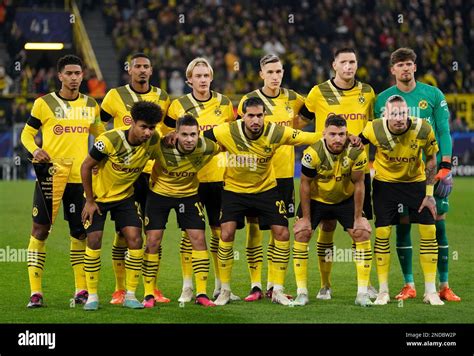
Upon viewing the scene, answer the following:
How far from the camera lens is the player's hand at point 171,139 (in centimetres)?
973

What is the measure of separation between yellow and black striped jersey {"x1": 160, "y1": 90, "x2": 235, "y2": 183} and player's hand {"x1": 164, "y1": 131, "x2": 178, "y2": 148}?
672 mm

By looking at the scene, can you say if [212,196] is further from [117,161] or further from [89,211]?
[89,211]

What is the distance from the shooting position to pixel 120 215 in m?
9.74

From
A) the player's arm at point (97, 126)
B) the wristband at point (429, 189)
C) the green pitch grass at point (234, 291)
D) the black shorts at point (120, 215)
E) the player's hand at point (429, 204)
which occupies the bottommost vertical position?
the green pitch grass at point (234, 291)

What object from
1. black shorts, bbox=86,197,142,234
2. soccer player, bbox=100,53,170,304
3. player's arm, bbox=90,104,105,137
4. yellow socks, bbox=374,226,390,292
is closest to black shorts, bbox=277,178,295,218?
yellow socks, bbox=374,226,390,292

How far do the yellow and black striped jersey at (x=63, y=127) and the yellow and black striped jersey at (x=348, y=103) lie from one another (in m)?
2.21

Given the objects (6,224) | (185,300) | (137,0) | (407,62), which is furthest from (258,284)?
(137,0)

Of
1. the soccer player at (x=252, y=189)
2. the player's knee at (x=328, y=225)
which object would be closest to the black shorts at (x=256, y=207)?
the soccer player at (x=252, y=189)

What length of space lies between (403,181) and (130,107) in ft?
8.56

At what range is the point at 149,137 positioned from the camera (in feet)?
31.3

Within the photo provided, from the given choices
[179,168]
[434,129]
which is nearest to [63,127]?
[179,168]

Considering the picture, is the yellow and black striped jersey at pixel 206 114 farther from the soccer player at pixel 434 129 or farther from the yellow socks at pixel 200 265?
the soccer player at pixel 434 129

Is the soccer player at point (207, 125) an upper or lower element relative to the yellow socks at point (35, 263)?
upper
